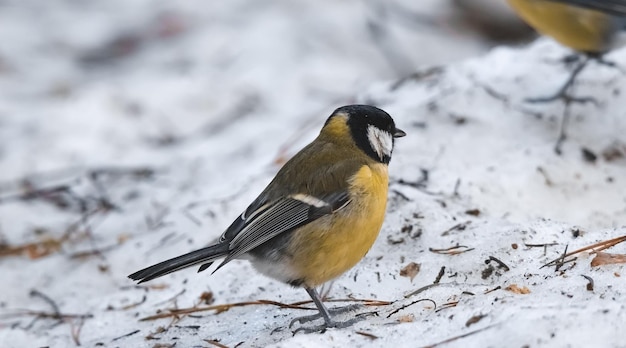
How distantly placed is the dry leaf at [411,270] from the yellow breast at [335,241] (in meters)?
0.34

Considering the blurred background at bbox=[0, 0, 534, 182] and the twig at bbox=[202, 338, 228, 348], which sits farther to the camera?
the blurred background at bbox=[0, 0, 534, 182]

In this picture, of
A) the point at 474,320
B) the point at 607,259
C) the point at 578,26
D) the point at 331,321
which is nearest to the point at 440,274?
the point at 331,321

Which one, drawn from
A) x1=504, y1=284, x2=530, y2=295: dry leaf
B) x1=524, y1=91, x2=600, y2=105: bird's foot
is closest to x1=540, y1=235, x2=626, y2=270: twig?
x1=504, y1=284, x2=530, y2=295: dry leaf

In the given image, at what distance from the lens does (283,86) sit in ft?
24.4

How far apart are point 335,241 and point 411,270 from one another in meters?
0.47

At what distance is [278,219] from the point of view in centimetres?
321

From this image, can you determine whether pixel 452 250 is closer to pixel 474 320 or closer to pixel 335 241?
pixel 335 241

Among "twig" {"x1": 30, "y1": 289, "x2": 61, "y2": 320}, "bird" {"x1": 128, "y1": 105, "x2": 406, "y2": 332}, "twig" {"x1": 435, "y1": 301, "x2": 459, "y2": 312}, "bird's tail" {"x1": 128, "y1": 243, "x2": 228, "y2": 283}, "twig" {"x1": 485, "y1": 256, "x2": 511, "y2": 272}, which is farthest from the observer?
"twig" {"x1": 30, "y1": 289, "x2": 61, "y2": 320}

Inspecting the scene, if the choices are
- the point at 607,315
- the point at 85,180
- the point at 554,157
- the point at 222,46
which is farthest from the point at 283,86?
the point at 607,315

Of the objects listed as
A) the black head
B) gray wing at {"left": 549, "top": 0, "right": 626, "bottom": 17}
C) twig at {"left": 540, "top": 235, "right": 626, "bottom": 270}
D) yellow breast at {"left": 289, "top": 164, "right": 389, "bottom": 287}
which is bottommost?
twig at {"left": 540, "top": 235, "right": 626, "bottom": 270}

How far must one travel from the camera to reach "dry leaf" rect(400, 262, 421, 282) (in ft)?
11.4

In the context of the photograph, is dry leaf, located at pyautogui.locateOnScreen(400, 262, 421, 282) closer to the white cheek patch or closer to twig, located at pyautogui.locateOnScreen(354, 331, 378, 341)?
the white cheek patch

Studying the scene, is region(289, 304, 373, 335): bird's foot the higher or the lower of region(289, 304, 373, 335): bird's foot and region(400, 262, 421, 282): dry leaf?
the higher

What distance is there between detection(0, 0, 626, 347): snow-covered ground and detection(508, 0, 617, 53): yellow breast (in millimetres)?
183
